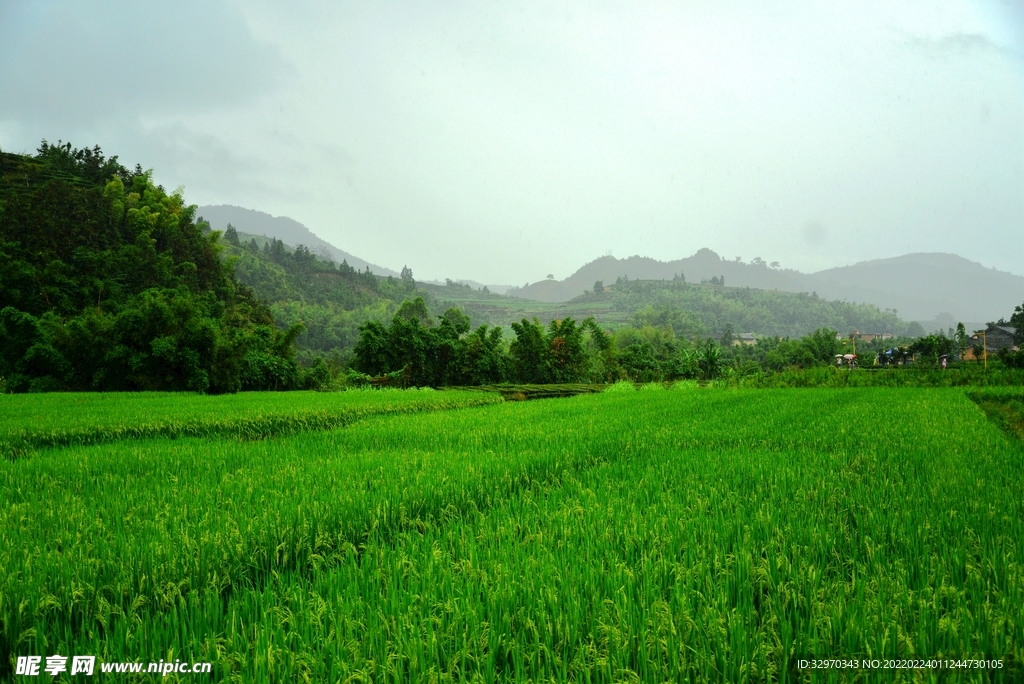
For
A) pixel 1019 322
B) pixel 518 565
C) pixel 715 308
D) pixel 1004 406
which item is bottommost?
pixel 1004 406

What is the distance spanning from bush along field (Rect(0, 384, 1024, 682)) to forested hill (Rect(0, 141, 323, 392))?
1395 cm

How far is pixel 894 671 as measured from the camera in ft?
5.14

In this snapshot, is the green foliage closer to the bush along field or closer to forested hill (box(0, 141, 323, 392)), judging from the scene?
the bush along field

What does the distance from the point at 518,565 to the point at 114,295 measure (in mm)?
33059

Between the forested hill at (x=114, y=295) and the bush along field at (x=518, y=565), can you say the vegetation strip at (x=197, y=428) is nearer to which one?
the bush along field at (x=518, y=565)

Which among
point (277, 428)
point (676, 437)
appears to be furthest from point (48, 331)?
point (676, 437)

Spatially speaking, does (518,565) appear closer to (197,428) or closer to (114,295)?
(197,428)

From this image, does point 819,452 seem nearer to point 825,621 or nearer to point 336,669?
point 825,621

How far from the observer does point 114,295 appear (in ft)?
89.6

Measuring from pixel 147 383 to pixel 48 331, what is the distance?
3339mm

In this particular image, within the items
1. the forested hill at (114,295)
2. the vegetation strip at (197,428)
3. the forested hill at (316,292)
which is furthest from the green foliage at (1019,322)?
the forested hill at (316,292)

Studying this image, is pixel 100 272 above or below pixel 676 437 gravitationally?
above

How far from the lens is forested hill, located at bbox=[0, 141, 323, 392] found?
→ 16.5m

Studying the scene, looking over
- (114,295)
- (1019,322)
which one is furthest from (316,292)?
(1019,322)
